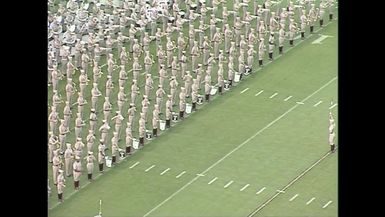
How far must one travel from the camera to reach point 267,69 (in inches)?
1176

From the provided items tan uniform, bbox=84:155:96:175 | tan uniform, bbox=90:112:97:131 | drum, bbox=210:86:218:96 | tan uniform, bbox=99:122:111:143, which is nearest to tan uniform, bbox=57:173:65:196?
tan uniform, bbox=84:155:96:175

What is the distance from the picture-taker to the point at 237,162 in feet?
79.0

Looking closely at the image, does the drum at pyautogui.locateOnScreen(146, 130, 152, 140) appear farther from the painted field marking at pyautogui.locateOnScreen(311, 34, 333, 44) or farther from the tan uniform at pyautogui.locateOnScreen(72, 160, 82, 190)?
the painted field marking at pyautogui.locateOnScreen(311, 34, 333, 44)

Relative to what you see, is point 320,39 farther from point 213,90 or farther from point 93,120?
point 93,120

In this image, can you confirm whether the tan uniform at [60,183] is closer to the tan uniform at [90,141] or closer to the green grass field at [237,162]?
the green grass field at [237,162]

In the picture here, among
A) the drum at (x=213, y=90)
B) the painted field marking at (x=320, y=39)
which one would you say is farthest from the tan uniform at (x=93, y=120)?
the painted field marking at (x=320, y=39)

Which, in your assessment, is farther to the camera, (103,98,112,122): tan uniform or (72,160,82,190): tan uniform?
(103,98,112,122): tan uniform

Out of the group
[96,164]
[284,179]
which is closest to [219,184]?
[284,179]

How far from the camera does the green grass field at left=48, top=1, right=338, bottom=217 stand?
21.9 meters

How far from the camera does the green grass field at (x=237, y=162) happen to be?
21906 mm
